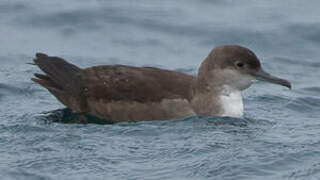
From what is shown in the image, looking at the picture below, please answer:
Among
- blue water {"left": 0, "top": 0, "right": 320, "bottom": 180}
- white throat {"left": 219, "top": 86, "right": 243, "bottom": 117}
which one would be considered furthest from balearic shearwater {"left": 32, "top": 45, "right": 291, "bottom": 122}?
blue water {"left": 0, "top": 0, "right": 320, "bottom": 180}

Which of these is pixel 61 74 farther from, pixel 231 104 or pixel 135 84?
pixel 231 104

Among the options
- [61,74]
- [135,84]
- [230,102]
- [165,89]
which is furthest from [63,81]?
[230,102]

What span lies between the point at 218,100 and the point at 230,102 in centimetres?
15

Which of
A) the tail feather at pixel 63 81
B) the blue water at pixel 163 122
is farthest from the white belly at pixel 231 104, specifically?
the tail feather at pixel 63 81

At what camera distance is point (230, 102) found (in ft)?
40.0

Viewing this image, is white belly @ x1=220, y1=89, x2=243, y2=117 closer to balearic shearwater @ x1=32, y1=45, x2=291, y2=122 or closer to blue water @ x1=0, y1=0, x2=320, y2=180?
balearic shearwater @ x1=32, y1=45, x2=291, y2=122

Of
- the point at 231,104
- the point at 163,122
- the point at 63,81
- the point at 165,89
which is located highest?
the point at 63,81

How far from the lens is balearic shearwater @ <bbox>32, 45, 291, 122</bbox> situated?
11883 mm

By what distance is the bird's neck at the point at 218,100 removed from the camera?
476 inches

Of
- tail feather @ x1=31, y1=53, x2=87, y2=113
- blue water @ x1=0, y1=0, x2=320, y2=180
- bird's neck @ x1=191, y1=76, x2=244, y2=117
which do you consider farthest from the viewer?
tail feather @ x1=31, y1=53, x2=87, y2=113

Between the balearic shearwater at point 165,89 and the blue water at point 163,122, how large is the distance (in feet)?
0.64

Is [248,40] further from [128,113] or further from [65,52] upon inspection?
[128,113]

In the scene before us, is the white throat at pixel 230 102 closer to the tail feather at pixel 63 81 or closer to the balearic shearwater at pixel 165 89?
the balearic shearwater at pixel 165 89

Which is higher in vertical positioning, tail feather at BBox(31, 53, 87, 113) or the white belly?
tail feather at BBox(31, 53, 87, 113)
